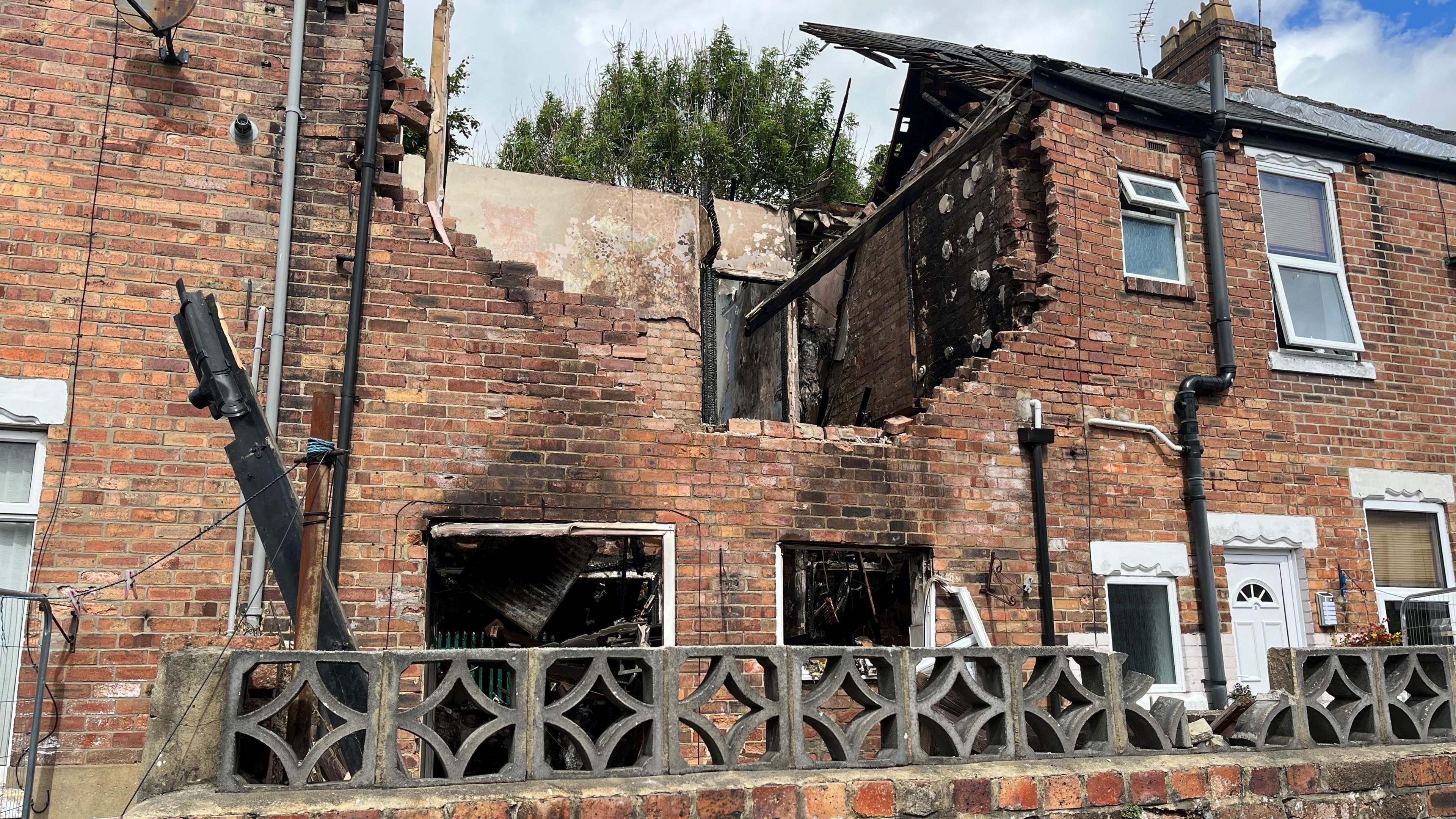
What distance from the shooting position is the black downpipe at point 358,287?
650cm

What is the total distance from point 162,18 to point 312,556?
419 centimetres

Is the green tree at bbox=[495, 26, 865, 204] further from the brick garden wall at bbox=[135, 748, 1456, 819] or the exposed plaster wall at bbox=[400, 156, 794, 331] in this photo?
the brick garden wall at bbox=[135, 748, 1456, 819]

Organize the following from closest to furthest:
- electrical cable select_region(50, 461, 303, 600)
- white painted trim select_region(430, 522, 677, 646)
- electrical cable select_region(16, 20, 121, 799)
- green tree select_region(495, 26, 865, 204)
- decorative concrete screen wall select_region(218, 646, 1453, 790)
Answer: decorative concrete screen wall select_region(218, 646, 1453, 790)
electrical cable select_region(16, 20, 121, 799)
electrical cable select_region(50, 461, 303, 600)
white painted trim select_region(430, 522, 677, 646)
green tree select_region(495, 26, 865, 204)

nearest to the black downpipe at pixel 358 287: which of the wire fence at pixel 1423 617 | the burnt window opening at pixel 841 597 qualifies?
the burnt window opening at pixel 841 597

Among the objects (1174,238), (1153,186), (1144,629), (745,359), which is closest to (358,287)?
(1144,629)

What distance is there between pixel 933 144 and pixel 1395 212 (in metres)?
4.49

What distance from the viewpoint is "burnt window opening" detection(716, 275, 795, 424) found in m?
14.0

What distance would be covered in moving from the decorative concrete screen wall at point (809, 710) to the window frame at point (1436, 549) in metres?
3.60

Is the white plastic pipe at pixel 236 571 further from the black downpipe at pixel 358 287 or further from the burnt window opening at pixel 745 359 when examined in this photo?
the burnt window opening at pixel 745 359

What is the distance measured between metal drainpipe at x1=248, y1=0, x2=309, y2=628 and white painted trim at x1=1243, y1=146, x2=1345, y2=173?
8.08 metres

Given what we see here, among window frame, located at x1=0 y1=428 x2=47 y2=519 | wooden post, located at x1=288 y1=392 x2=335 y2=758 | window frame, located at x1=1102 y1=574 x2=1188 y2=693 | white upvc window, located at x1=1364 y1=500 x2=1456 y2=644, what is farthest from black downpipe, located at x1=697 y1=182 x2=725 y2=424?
wooden post, located at x1=288 y1=392 x2=335 y2=758

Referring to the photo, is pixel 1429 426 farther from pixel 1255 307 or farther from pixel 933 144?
pixel 933 144

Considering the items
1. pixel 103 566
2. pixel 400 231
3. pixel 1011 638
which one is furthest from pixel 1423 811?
pixel 103 566

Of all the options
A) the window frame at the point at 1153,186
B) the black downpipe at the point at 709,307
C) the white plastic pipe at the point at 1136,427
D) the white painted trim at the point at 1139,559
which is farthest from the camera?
the black downpipe at the point at 709,307
